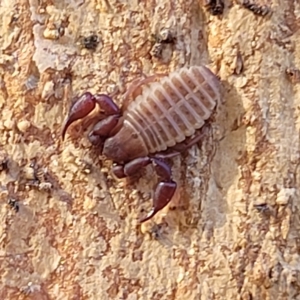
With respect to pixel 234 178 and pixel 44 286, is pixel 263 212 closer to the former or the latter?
pixel 234 178

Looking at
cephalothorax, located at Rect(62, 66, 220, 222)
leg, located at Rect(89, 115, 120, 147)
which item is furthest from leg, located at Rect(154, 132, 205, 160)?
leg, located at Rect(89, 115, 120, 147)

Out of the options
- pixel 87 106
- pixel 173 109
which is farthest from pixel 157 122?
pixel 87 106

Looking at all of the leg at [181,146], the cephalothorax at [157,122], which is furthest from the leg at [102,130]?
the leg at [181,146]

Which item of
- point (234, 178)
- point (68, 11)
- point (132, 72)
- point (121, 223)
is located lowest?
point (121, 223)

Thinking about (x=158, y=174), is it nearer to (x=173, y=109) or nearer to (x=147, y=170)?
(x=147, y=170)

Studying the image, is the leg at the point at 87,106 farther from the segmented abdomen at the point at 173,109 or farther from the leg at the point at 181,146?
the leg at the point at 181,146

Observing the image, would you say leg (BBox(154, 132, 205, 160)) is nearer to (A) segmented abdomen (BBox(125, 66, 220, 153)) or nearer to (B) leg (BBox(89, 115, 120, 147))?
(A) segmented abdomen (BBox(125, 66, 220, 153))

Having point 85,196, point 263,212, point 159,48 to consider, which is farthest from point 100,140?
point 263,212

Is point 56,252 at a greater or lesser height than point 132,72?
lesser
